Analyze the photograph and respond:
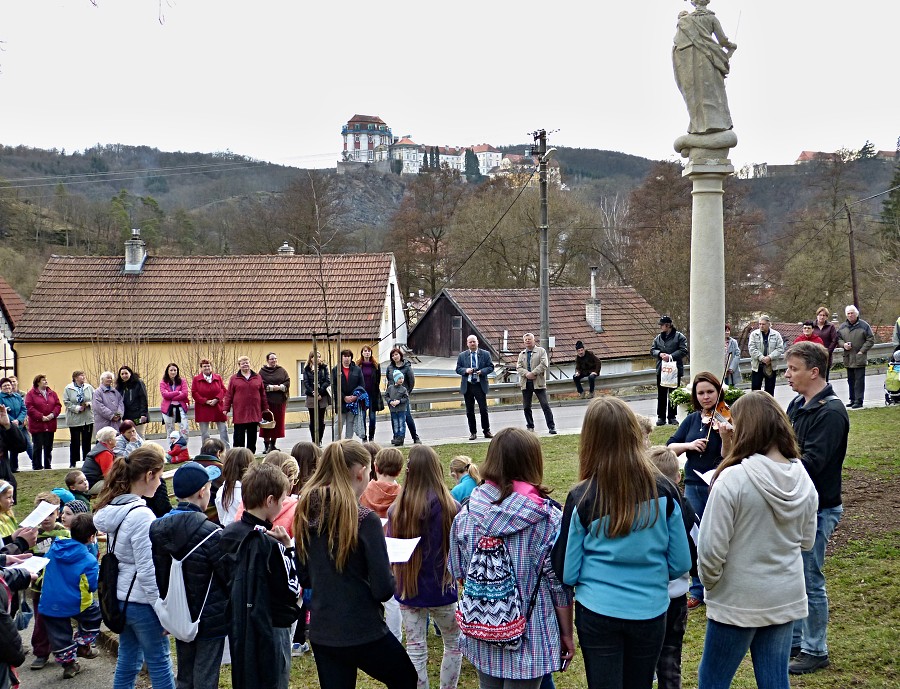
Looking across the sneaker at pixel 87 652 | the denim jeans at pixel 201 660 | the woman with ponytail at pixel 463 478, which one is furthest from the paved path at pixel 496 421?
the denim jeans at pixel 201 660

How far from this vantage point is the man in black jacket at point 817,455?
Answer: 17.7 ft

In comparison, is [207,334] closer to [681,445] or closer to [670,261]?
[670,261]

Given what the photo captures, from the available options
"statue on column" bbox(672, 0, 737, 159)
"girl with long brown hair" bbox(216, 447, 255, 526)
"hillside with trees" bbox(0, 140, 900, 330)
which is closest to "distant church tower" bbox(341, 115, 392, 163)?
"hillside with trees" bbox(0, 140, 900, 330)

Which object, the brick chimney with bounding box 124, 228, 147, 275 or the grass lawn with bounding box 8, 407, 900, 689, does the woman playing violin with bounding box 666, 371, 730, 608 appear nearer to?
the grass lawn with bounding box 8, 407, 900, 689

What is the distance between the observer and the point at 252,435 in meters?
14.8

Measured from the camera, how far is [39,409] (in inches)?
593

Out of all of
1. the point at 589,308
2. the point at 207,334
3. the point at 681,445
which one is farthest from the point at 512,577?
the point at 589,308

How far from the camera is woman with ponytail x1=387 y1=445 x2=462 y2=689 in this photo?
538cm

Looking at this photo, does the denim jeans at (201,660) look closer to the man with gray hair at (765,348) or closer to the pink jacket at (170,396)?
the pink jacket at (170,396)

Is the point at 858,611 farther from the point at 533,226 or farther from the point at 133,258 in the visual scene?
the point at 533,226

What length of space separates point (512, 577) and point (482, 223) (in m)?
46.2

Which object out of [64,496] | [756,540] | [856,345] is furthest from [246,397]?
[756,540]

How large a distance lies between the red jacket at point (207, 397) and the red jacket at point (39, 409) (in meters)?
2.26

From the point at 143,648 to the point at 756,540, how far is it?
3618 mm
